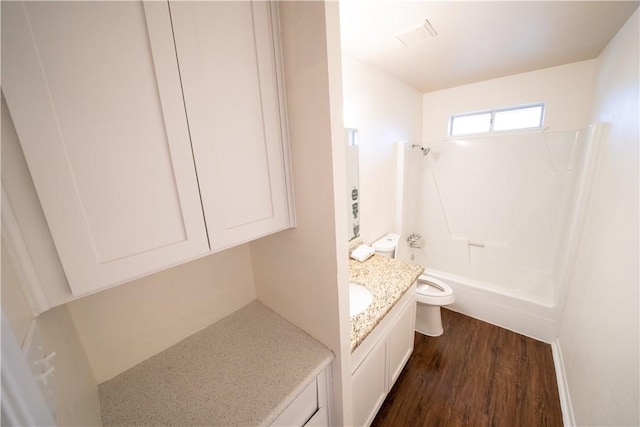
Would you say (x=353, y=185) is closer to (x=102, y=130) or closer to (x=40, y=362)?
(x=102, y=130)

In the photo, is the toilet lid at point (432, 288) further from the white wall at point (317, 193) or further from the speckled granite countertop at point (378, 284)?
the white wall at point (317, 193)

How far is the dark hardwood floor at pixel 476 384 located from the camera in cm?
145

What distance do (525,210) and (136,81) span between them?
3.27m

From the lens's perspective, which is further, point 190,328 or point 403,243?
point 403,243

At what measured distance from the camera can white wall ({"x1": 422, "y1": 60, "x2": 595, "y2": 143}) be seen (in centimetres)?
211

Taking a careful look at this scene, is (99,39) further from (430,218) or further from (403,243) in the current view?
(430,218)

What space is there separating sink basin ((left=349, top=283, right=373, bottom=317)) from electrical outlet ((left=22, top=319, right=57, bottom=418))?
1164 mm

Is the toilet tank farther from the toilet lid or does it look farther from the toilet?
the toilet lid

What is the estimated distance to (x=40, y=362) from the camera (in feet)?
1.44

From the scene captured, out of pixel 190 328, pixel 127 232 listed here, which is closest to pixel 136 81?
pixel 127 232

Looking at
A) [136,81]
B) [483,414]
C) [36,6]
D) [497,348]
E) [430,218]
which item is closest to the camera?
[36,6]

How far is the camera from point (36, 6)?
438mm

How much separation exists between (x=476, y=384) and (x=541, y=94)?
9.22ft

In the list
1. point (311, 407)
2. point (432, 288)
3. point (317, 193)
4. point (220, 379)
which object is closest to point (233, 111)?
point (317, 193)
